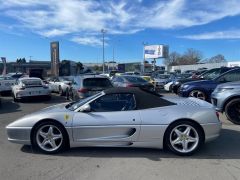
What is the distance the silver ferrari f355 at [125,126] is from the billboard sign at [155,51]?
63178 mm

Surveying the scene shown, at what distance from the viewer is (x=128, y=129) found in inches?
204

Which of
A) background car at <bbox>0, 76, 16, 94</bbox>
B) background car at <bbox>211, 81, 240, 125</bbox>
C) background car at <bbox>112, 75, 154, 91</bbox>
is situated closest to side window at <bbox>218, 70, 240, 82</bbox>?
background car at <bbox>211, 81, 240, 125</bbox>

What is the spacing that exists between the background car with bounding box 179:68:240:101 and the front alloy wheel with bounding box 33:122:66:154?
759 centimetres

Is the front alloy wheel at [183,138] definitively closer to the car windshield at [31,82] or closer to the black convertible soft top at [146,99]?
the black convertible soft top at [146,99]

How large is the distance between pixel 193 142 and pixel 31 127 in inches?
126

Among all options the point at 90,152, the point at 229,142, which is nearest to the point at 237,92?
the point at 229,142

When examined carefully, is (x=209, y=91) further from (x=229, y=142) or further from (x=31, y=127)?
(x=31, y=127)

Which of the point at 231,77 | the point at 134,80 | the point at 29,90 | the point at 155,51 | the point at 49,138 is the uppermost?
the point at 155,51

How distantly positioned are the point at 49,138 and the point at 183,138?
2636 millimetres

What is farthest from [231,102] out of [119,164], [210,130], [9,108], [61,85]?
[61,85]

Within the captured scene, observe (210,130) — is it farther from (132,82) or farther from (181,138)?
(132,82)

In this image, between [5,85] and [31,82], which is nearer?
[31,82]

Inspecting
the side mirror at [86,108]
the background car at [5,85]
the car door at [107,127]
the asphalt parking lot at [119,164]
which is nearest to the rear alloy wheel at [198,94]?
the asphalt parking lot at [119,164]

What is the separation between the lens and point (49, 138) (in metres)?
5.39
